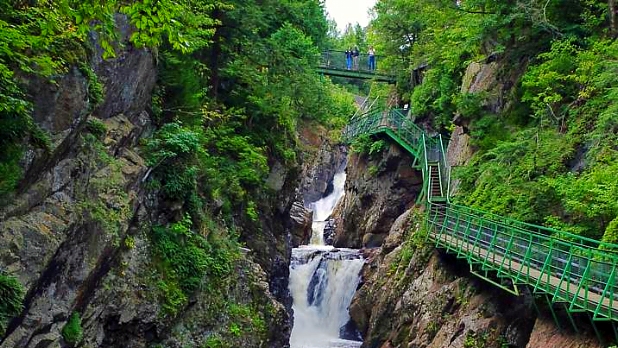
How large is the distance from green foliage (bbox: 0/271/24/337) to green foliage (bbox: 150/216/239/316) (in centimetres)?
385

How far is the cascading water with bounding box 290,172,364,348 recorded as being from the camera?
20750 mm

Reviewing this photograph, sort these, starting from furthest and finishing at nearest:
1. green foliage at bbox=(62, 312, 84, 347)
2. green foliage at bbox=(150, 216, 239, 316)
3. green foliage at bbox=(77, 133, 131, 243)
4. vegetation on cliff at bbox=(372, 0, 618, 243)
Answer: vegetation on cliff at bbox=(372, 0, 618, 243), green foliage at bbox=(150, 216, 239, 316), green foliage at bbox=(77, 133, 131, 243), green foliage at bbox=(62, 312, 84, 347)

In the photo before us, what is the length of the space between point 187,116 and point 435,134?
14.7m

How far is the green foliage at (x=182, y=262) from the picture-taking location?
10438 mm

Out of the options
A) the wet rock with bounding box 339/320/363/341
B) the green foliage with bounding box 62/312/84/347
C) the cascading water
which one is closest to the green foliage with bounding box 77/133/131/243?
the green foliage with bounding box 62/312/84/347

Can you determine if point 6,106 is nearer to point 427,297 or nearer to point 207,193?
point 207,193

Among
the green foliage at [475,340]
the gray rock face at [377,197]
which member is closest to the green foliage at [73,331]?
the green foliage at [475,340]

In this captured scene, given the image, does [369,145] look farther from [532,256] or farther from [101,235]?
[101,235]

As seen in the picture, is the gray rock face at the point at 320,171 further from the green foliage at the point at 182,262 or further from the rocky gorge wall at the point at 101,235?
the green foliage at the point at 182,262

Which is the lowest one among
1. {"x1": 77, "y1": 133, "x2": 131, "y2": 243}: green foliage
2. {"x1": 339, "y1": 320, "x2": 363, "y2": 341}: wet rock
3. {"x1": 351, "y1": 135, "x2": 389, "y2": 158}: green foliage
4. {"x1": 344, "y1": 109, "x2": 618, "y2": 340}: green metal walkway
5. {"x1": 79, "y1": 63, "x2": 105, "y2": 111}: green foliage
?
{"x1": 339, "y1": 320, "x2": 363, "y2": 341}: wet rock

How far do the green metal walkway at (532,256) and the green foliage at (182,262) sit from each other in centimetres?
650

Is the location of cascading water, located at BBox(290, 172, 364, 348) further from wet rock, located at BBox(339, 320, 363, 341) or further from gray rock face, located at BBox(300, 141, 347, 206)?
gray rock face, located at BBox(300, 141, 347, 206)

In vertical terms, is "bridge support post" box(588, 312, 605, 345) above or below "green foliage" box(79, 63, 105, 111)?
below

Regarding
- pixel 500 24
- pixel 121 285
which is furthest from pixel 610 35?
pixel 121 285
